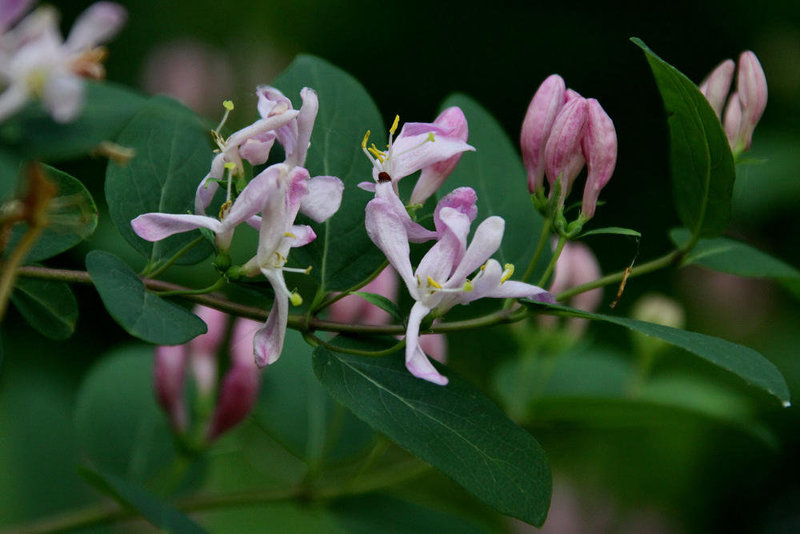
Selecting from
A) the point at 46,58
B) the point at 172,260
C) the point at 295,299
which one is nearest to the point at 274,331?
the point at 295,299

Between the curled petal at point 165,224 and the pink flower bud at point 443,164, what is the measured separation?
0.18 m

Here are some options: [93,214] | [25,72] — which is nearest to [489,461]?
[93,214]

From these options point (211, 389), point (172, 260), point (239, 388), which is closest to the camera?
point (172, 260)

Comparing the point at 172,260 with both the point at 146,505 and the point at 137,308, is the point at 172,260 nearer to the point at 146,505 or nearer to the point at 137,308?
the point at 137,308

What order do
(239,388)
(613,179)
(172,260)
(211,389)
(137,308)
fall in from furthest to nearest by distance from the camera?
(613,179) → (211,389) → (239,388) → (172,260) → (137,308)

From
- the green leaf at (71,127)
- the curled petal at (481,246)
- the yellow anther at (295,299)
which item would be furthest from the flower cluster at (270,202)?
the green leaf at (71,127)

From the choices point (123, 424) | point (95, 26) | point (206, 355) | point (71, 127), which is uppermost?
point (95, 26)

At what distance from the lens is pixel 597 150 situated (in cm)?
85

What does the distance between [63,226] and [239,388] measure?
0.47 metres

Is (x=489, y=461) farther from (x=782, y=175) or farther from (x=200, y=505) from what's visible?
(x=782, y=175)

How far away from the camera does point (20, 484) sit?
1.77m

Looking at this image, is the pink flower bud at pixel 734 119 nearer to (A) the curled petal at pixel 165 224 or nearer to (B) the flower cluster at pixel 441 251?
(B) the flower cluster at pixel 441 251

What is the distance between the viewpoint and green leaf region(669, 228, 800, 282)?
969mm

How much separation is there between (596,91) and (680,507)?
1134 millimetres
